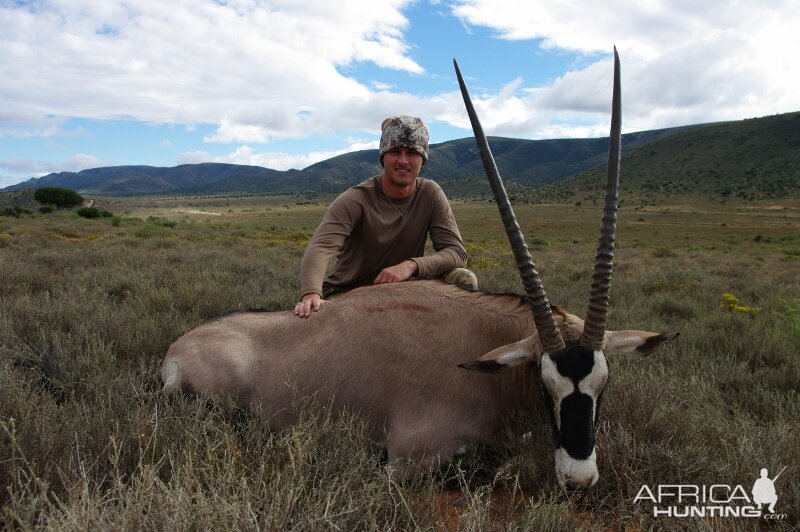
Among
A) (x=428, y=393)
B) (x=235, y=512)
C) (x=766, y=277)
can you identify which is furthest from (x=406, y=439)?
(x=766, y=277)

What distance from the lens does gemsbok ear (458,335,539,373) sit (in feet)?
10.0

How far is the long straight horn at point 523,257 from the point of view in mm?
2938

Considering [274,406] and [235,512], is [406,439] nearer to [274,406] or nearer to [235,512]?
[274,406]

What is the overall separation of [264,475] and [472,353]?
61.7 inches

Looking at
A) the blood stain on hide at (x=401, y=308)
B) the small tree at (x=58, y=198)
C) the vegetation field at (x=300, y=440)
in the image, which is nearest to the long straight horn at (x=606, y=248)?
the vegetation field at (x=300, y=440)

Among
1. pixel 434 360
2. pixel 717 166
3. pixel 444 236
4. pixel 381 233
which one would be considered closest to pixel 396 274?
pixel 381 233

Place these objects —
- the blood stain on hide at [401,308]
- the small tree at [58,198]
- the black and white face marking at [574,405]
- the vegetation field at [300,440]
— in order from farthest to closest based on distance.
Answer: the small tree at [58,198] → the blood stain on hide at [401,308] → the black and white face marking at [574,405] → the vegetation field at [300,440]

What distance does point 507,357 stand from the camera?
122 inches

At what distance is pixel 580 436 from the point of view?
8.82ft

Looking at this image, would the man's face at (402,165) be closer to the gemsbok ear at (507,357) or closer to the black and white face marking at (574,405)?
the gemsbok ear at (507,357)

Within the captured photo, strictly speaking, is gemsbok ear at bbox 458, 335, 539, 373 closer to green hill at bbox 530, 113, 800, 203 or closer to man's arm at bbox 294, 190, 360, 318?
man's arm at bbox 294, 190, 360, 318

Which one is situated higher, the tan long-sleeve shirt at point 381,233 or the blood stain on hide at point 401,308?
the tan long-sleeve shirt at point 381,233

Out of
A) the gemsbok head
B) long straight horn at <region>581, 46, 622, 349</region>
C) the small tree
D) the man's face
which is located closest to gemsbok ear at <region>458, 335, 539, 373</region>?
the gemsbok head

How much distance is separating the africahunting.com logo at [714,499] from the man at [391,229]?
234 centimetres
